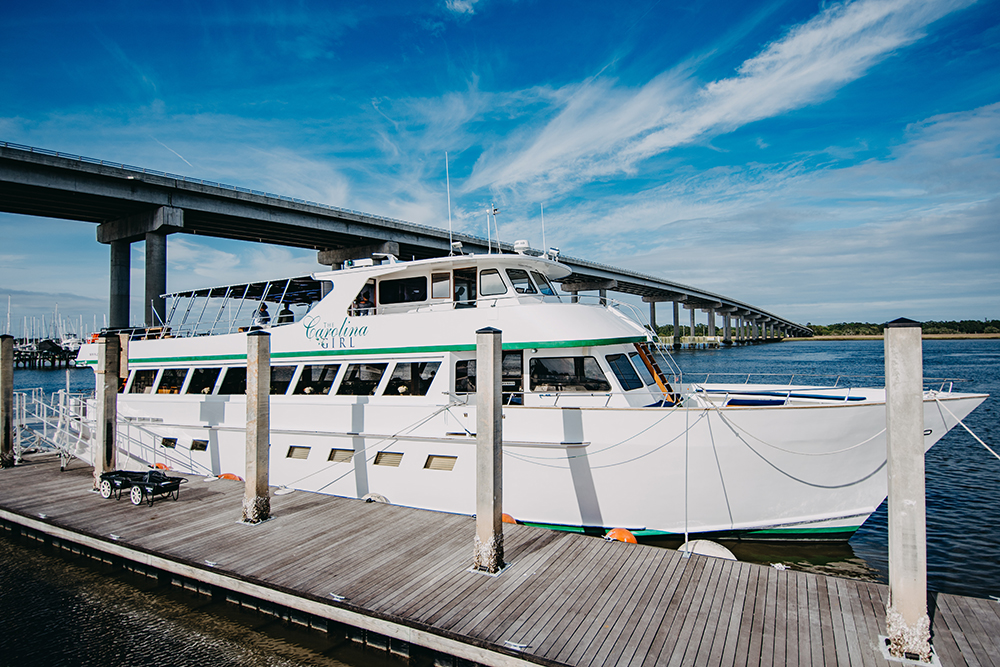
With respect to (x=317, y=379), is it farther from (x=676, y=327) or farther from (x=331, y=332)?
(x=676, y=327)

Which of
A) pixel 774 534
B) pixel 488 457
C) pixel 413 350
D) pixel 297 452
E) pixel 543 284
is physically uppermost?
pixel 543 284

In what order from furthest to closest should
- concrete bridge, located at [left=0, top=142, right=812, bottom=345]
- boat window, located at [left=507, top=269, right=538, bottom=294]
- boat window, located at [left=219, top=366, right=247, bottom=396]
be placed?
concrete bridge, located at [left=0, top=142, right=812, bottom=345]
boat window, located at [left=219, top=366, right=247, bottom=396]
boat window, located at [left=507, top=269, right=538, bottom=294]

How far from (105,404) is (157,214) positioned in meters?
21.5

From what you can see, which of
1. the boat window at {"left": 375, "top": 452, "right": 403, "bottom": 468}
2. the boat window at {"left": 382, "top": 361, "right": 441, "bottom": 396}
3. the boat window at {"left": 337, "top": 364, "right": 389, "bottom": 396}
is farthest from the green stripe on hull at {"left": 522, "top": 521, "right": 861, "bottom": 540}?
the boat window at {"left": 337, "top": 364, "right": 389, "bottom": 396}

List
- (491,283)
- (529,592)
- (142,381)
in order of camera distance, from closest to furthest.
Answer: (529,592) → (491,283) → (142,381)

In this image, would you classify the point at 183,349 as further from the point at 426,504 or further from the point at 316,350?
the point at 426,504

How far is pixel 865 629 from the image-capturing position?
15.1ft

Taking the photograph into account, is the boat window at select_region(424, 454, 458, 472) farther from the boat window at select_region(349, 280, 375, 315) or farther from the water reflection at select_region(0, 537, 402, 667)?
the boat window at select_region(349, 280, 375, 315)

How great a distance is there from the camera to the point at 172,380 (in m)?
13.1

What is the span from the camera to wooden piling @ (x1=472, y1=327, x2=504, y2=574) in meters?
5.73

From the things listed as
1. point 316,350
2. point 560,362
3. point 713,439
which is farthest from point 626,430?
point 316,350

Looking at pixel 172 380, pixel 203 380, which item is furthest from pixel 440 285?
pixel 172 380

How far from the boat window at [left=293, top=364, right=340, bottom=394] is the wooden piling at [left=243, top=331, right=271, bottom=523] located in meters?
2.83

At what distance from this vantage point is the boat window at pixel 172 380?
1286cm
